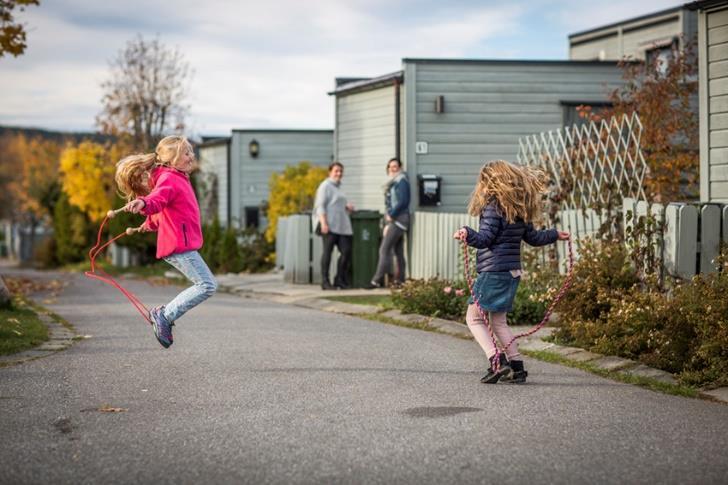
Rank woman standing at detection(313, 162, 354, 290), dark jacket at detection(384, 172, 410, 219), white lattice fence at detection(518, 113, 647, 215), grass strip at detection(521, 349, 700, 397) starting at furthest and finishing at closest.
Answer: woman standing at detection(313, 162, 354, 290), dark jacket at detection(384, 172, 410, 219), white lattice fence at detection(518, 113, 647, 215), grass strip at detection(521, 349, 700, 397)

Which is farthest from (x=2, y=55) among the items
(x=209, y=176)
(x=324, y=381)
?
(x=209, y=176)

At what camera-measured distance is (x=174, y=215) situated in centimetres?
807

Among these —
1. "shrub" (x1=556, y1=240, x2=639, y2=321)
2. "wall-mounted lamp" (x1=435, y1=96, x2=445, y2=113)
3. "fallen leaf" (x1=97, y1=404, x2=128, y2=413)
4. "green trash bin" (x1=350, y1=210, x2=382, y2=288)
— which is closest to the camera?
"fallen leaf" (x1=97, y1=404, x2=128, y2=413)

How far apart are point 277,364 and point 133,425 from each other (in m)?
2.49

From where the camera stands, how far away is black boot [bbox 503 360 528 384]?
753 cm

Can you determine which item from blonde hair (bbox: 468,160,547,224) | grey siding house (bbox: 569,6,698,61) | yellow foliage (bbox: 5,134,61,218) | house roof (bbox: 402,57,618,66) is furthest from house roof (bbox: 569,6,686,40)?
yellow foliage (bbox: 5,134,61,218)

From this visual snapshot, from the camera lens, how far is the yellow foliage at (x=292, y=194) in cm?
2723

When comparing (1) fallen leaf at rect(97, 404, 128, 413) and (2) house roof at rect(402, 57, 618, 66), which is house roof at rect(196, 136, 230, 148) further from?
(1) fallen leaf at rect(97, 404, 128, 413)

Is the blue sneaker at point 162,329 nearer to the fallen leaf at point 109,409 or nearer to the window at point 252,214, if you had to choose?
the fallen leaf at point 109,409

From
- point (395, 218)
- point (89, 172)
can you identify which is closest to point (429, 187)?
point (395, 218)

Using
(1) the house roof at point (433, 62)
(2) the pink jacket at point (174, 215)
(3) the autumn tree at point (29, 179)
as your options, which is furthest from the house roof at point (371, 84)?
(3) the autumn tree at point (29, 179)

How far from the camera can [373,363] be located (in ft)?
27.8

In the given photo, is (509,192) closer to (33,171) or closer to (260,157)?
(260,157)

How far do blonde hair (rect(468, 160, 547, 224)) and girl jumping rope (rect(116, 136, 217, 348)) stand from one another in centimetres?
210
